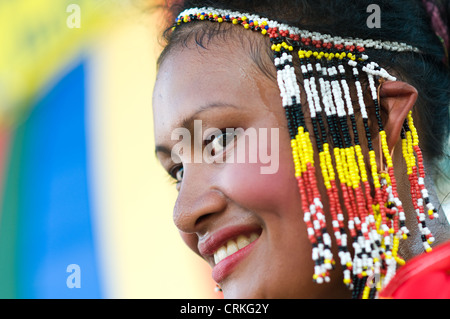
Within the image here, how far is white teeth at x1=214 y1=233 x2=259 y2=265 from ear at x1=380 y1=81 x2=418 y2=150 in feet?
1.36

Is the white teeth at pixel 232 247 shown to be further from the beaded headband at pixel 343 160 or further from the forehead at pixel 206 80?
the forehead at pixel 206 80

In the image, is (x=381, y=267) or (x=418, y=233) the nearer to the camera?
(x=381, y=267)

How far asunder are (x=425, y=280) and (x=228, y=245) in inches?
18.2

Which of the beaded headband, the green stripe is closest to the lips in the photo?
the beaded headband

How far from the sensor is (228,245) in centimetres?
141

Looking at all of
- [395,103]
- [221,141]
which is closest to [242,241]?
[221,141]

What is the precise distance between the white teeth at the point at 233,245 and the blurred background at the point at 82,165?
902 mm

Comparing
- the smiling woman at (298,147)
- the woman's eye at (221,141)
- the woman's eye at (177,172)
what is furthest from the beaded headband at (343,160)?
the woman's eye at (177,172)

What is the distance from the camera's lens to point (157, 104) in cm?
155

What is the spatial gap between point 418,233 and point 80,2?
4.90 ft

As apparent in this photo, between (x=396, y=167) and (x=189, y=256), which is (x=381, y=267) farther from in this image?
(x=189, y=256)

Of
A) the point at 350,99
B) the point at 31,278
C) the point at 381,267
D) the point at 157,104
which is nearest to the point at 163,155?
the point at 157,104

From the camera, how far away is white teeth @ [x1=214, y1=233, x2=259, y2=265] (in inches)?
54.4

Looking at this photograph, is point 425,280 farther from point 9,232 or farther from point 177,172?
point 9,232
